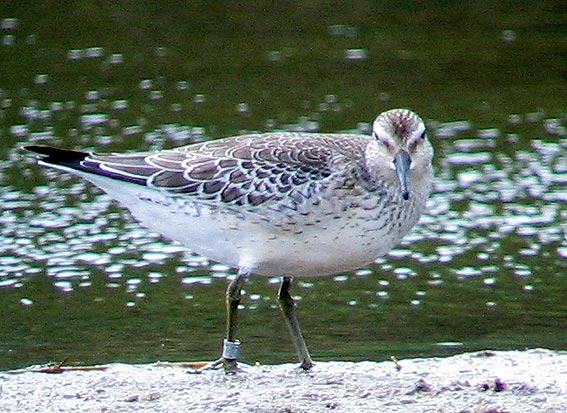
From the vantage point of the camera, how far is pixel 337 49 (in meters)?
15.6

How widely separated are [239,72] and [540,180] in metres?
4.04

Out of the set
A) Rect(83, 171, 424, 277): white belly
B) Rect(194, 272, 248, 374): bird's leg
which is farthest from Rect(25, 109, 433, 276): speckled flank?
Rect(194, 272, 248, 374): bird's leg

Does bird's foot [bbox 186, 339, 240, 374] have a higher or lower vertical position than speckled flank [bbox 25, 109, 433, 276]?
lower

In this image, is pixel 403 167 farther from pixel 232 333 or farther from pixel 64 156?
pixel 64 156

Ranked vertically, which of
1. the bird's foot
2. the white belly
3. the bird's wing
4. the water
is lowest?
the water

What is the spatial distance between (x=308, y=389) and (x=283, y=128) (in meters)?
6.20

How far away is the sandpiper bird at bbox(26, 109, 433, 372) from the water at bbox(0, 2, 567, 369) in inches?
54.6

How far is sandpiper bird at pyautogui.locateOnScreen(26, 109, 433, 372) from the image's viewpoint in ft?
23.5

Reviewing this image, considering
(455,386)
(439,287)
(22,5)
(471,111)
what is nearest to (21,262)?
(439,287)

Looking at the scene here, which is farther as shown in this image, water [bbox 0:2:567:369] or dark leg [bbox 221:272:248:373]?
water [bbox 0:2:567:369]

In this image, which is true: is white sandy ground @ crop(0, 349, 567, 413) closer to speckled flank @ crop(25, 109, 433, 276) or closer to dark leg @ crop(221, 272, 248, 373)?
dark leg @ crop(221, 272, 248, 373)

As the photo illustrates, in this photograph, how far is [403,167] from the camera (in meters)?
7.08

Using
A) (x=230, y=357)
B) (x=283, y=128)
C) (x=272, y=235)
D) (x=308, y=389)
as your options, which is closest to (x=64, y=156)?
(x=272, y=235)

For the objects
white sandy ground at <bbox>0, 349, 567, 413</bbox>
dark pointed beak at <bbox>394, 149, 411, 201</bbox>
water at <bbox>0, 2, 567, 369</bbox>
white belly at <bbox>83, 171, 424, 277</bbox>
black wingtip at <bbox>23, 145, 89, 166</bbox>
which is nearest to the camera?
white sandy ground at <bbox>0, 349, 567, 413</bbox>
